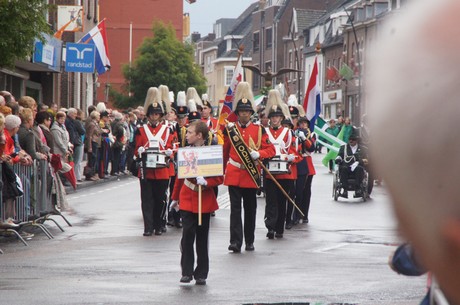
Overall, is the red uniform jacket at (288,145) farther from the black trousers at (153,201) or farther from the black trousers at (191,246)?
the black trousers at (191,246)

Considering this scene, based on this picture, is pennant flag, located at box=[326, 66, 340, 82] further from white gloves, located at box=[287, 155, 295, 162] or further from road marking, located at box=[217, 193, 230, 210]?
white gloves, located at box=[287, 155, 295, 162]

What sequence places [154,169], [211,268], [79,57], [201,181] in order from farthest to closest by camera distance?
[79,57]
[154,169]
[211,268]
[201,181]

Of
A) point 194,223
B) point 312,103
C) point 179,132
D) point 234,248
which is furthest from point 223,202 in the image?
point 194,223

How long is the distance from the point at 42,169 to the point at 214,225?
3.35 meters

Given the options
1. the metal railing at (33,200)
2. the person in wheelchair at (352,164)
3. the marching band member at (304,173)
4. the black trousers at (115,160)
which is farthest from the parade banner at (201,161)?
the black trousers at (115,160)

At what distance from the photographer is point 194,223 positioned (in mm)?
11484

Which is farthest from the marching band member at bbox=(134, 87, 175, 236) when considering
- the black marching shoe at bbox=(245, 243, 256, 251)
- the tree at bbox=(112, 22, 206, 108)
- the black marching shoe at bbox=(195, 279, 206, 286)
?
the tree at bbox=(112, 22, 206, 108)

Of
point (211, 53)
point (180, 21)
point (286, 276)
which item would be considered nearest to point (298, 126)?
point (286, 276)

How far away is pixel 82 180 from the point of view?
3167 centimetres

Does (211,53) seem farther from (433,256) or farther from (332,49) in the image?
(433,256)

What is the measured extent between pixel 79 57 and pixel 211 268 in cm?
2500

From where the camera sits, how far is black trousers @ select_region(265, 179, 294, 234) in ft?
54.5

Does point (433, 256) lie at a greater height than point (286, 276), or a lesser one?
greater

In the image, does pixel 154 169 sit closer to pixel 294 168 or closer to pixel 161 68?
pixel 294 168
